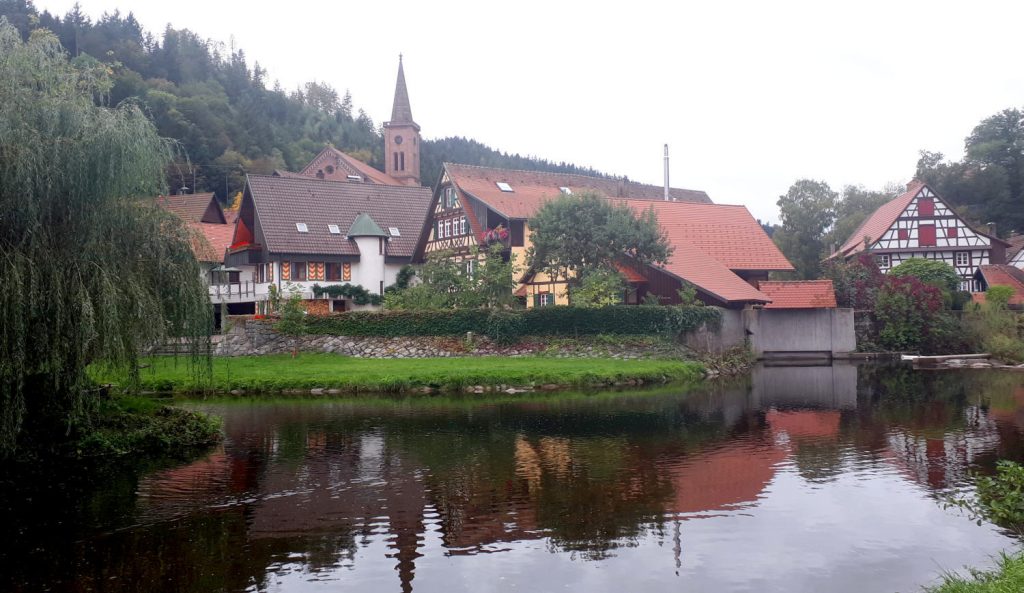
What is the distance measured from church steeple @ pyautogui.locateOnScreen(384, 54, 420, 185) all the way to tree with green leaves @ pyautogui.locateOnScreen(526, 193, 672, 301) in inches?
2033

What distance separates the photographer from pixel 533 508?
12258 mm

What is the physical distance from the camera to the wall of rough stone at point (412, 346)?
113ft

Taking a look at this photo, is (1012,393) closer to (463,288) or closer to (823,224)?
(463,288)

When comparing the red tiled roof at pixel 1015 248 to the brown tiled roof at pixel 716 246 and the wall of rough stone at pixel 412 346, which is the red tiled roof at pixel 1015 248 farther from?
the wall of rough stone at pixel 412 346

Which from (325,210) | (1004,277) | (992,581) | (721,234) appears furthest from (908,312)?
(992,581)

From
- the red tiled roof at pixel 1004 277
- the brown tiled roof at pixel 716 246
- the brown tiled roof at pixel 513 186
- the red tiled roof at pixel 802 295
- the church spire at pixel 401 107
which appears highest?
the church spire at pixel 401 107

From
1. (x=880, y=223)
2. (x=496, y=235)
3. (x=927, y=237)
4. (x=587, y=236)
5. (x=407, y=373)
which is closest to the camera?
(x=407, y=373)

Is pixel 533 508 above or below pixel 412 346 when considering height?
below

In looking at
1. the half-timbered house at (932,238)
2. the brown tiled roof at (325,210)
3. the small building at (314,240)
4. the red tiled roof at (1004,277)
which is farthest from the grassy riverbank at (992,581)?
the half-timbered house at (932,238)

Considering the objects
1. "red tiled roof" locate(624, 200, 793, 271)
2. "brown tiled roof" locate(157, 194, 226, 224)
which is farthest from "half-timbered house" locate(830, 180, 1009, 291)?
"brown tiled roof" locate(157, 194, 226, 224)

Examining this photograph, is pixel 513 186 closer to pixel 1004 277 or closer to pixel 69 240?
pixel 1004 277

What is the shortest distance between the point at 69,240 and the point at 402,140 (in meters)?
75.3

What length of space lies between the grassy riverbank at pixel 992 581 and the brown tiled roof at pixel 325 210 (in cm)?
3998

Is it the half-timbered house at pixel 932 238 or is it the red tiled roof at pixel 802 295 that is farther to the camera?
the half-timbered house at pixel 932 238
